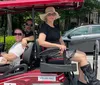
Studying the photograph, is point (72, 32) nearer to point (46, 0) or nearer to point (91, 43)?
point (91, 43)

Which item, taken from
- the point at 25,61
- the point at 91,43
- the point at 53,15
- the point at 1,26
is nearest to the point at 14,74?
the point at 25,61

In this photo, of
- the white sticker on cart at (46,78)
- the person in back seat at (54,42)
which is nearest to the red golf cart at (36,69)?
the white sticker on cart at (46,78)

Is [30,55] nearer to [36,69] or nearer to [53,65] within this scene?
[36,69]

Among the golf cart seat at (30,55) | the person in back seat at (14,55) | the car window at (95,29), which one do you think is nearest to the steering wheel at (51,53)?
the golf cart seat at (30,55)

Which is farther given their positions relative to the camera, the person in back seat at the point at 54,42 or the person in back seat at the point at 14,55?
the person in back seat at the point at 14,55

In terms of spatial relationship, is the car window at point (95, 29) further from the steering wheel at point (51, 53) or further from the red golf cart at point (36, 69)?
the steering wheel at point (51, 53)

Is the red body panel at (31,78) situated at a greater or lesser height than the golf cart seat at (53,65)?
lesser

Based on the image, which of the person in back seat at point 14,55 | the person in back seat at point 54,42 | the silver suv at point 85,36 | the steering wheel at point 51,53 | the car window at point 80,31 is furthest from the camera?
the car window at point 80,31

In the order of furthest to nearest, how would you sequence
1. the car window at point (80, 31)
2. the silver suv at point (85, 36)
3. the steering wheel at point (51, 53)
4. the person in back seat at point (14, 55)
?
the car window at point (80, 31) → the silver suv at point (85, 36) → the person in back seat at point (14, 55) → the steering wheel at point (51, 53)

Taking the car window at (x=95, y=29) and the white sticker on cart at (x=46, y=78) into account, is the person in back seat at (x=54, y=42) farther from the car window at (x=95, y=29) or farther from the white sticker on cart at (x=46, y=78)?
the car window at (x=95, y=29)

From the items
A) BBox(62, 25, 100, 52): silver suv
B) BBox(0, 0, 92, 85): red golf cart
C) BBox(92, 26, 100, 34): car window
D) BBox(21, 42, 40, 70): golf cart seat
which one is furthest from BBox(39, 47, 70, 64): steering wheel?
BBox(92, 26, 100, 34): car window

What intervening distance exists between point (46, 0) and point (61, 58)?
3.09 ft

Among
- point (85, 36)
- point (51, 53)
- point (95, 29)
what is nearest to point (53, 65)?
point (51, 53)

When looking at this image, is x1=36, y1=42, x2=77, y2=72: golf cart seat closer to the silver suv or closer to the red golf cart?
the red golf cart
